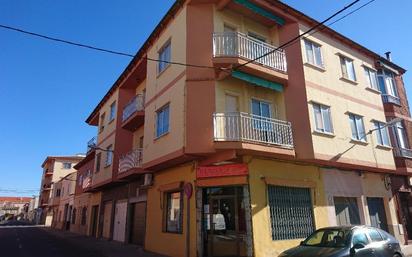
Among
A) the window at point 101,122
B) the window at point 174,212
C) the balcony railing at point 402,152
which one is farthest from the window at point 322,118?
the window at point 101,122

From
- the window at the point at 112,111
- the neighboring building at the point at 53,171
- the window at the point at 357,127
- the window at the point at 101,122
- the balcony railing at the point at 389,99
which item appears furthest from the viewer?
the neighboring building at the point at 53,171

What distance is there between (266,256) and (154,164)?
6.23 m

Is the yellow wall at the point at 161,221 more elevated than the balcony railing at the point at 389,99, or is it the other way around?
the balcony railing at the point at 389,99

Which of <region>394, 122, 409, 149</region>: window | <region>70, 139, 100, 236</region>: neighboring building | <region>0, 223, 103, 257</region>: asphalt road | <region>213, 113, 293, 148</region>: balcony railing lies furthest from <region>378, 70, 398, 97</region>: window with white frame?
<region>70, 139, 100, 236</region>: neighboring building

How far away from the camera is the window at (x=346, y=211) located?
14945mm

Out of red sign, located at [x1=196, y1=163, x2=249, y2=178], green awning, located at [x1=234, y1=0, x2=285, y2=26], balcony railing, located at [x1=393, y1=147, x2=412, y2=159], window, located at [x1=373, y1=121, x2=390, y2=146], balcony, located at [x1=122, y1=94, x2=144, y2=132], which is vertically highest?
green awning, located at [x1=234, y1=0, x2=285, y2=26]

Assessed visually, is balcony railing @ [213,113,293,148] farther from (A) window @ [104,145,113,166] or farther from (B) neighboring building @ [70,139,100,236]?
(B) neighboring building @ [70,139,100,236]

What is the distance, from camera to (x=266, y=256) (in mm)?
11211

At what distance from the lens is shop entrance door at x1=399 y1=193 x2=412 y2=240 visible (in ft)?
60.0

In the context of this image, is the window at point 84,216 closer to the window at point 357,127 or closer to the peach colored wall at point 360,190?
the peach colored wall at point 360,190

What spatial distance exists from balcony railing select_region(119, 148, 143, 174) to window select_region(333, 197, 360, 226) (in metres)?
9.96

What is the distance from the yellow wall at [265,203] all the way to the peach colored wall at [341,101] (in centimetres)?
145

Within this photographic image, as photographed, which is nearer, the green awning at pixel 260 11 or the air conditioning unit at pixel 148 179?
the green awning at pixel 260 11

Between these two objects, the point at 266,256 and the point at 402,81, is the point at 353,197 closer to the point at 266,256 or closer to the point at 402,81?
the point at 266,256
